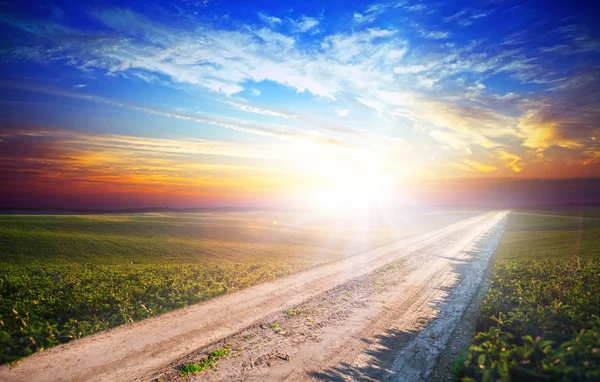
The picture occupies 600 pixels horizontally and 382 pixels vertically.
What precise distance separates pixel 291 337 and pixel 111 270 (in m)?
15.9

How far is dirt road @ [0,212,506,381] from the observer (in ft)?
30.4

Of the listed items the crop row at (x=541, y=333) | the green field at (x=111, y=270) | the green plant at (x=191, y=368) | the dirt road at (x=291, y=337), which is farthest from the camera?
the green field at (x=111, y=270)

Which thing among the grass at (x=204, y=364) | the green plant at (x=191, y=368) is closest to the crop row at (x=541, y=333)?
the grass at (x=204, y=364)

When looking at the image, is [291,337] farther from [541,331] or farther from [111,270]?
[111,270]

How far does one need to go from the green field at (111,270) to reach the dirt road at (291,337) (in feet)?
4.82

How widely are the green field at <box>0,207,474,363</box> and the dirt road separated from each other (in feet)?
4.82

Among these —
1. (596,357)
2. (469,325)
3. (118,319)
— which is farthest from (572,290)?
(118,319)

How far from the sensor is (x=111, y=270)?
21031 mm

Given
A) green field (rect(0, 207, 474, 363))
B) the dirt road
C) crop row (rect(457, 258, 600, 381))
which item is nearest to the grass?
the dirt road

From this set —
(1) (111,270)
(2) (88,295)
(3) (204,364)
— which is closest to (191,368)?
(3) (204,364)

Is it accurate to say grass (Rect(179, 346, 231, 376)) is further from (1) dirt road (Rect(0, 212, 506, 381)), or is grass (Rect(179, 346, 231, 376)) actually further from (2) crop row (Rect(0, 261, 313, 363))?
(2) crop row (Rect(0, 261, 313, 363))

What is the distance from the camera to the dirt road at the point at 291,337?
9.26 meters

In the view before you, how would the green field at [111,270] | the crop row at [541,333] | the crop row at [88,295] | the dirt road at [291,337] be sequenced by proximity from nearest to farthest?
the crop row at [541,333]
the dirt road at [291,337]
the crop row at [88,295]
the green field at [111,270]

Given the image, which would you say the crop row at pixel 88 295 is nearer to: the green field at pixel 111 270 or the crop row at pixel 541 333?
the green field at pixel 111 270
